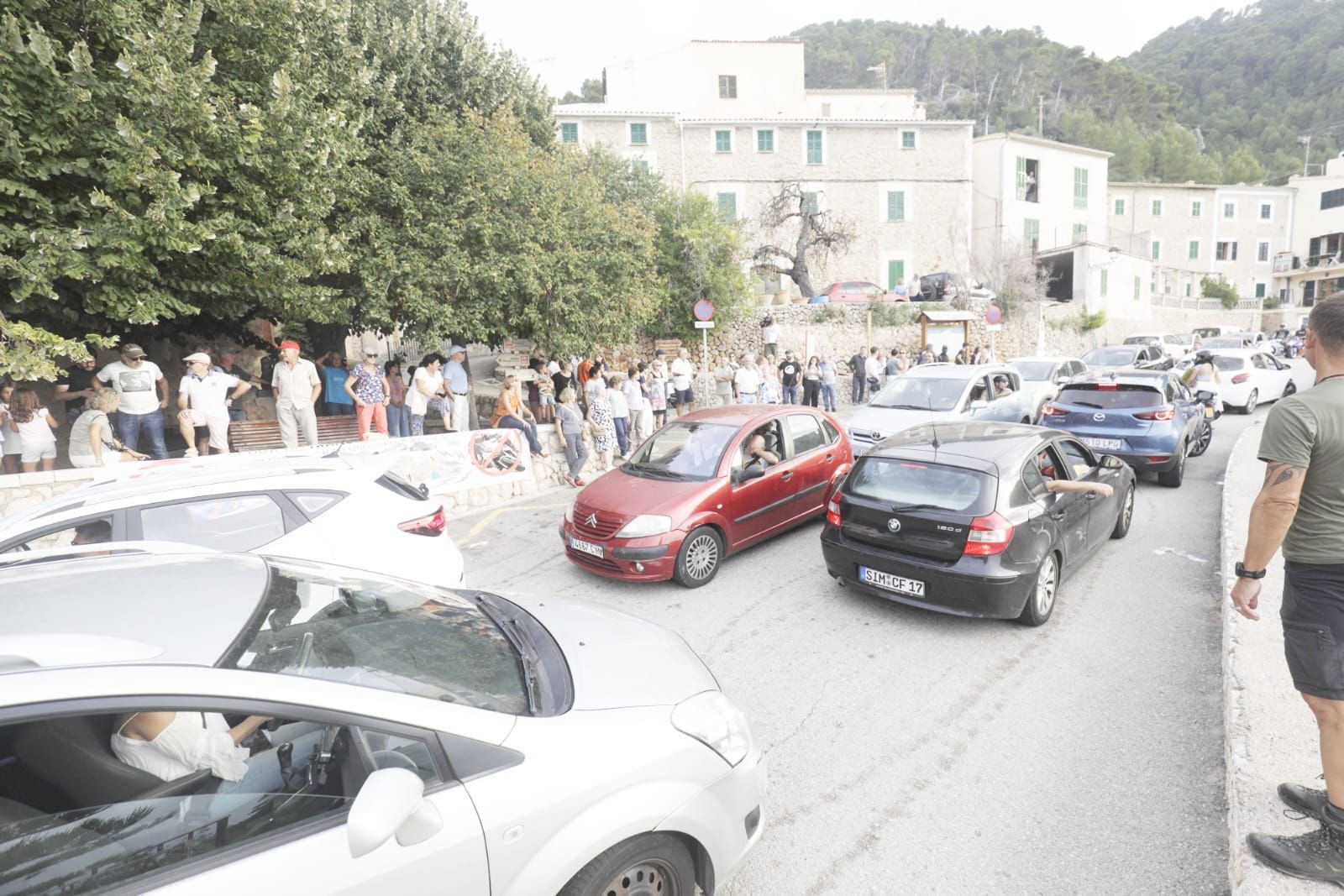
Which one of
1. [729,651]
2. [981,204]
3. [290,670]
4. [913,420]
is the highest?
[981,204]

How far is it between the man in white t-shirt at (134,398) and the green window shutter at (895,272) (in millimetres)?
33477

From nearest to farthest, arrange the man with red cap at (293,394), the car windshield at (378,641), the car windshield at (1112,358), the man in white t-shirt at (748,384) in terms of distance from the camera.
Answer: the car windshield at (378,641), the man with red cap at (293,394), the man in white t-shirt at (748,384), the car windshield at (1112,358)

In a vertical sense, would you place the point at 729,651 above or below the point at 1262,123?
below

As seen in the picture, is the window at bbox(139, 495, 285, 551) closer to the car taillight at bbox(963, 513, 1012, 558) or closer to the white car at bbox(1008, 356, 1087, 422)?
the car taillight at bbox(963, 513, 1012, 558)

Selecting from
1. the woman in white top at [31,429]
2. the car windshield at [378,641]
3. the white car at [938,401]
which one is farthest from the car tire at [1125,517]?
the woman in white top at [31,429]

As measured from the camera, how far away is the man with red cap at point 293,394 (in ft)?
34.3

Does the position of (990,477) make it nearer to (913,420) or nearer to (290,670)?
(290,670)

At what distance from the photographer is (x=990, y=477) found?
5.43 metres

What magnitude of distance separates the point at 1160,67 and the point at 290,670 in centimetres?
10804

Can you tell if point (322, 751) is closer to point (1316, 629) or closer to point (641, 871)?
point (641, 871)

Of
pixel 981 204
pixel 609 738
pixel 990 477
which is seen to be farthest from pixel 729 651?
pixel 981 204

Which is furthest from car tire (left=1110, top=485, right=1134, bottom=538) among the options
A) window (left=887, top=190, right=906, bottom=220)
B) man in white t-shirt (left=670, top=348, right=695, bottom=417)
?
window (left=887, top=190, right=906, bottom=220)

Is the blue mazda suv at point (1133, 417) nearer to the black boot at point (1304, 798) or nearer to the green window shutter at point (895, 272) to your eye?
the black boot at point (1304, 798)

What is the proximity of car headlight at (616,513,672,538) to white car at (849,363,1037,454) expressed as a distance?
5262 millimetres
